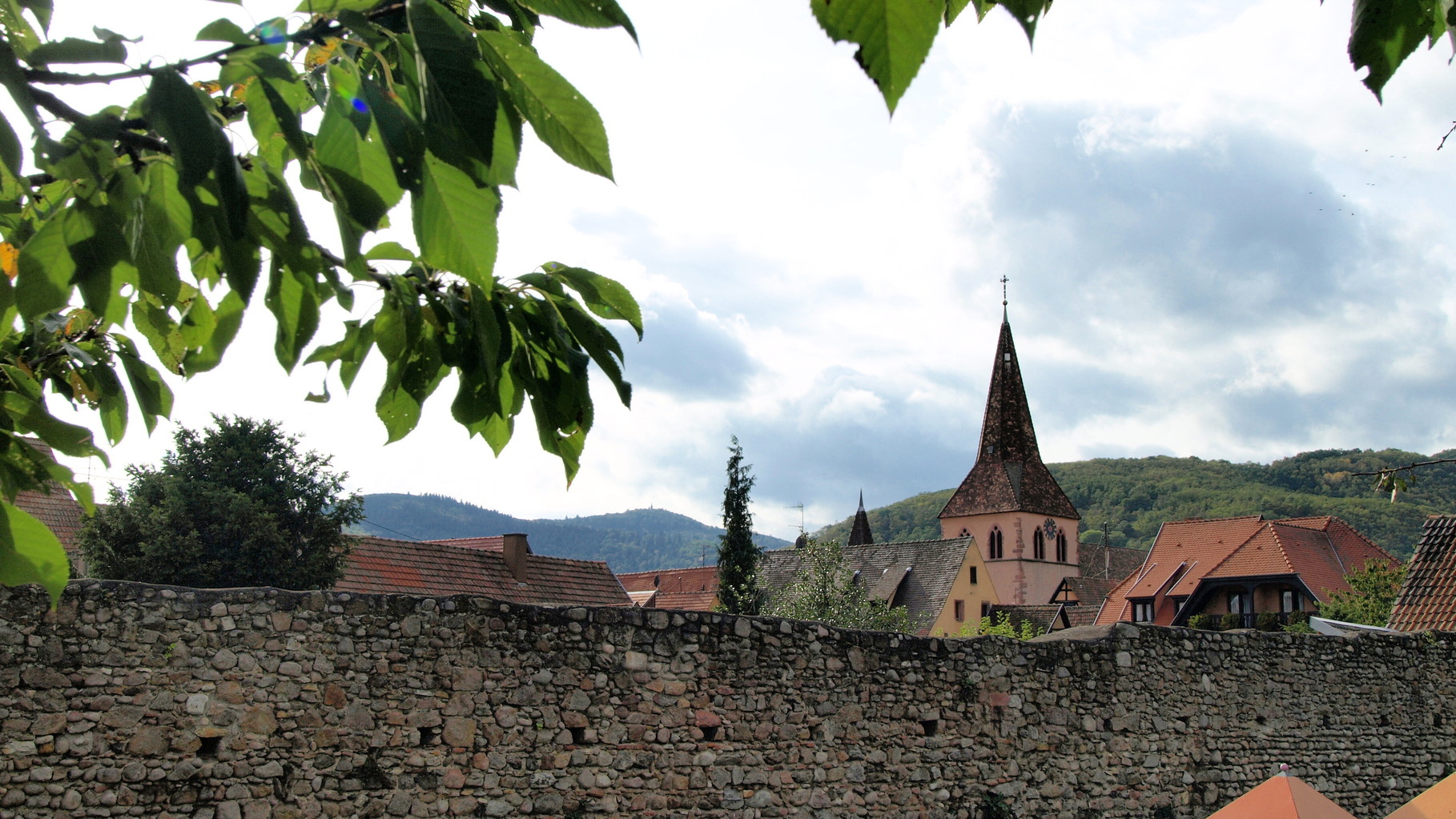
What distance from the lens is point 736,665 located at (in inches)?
325

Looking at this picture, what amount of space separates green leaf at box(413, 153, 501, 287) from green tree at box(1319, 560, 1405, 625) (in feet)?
98.3

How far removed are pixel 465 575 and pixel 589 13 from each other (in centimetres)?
Result: 2168

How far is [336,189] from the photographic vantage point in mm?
1241

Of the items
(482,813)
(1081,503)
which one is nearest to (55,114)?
(482,813)

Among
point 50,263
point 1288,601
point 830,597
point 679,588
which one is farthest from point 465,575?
point 1288,601

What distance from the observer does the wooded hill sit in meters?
67.9

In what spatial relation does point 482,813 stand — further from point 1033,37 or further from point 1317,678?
point 1317,678

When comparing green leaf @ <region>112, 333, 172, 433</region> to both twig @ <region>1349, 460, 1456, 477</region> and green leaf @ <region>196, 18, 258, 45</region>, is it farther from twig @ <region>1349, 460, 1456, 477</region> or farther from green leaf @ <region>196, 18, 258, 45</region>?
twig @ <region>1349, 460, 1456, 477</region>

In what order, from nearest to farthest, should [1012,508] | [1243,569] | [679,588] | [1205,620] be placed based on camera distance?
1. [1205,620]
2. [1243,569]
3. [679,588]
4. [1012,508]

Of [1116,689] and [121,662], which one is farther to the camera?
[1116,689]

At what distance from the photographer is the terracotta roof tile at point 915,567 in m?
41.5

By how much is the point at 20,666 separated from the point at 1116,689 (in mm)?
8485

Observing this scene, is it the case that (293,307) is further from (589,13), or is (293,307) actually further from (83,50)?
(589,13)

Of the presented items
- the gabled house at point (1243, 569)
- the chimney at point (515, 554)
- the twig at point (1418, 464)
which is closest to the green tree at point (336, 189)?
the twig at point (1418, 464)
